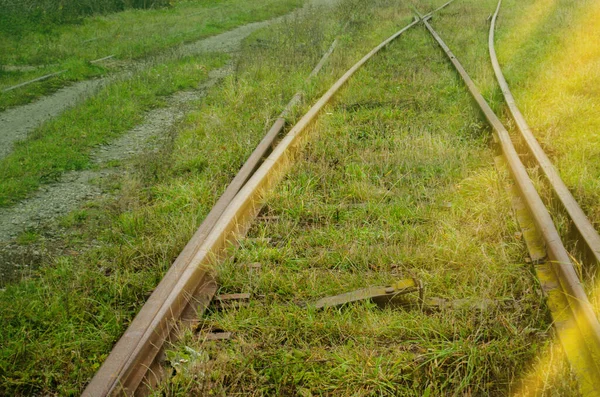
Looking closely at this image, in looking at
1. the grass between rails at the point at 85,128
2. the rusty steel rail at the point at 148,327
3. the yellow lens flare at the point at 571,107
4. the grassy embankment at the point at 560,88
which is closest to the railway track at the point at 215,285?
the rusty steel rail at the point at 148,327

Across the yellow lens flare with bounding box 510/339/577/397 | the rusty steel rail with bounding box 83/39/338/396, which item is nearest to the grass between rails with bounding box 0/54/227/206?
the rusty steel rail with bounding box 83/39/338/396

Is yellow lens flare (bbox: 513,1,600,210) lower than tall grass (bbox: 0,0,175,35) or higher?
lower

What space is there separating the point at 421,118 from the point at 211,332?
3837 millimetres

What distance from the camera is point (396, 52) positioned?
969 cm

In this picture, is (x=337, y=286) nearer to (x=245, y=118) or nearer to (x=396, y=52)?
(x=245, y=118)

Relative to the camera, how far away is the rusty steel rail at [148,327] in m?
2.32

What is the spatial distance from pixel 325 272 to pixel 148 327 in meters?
1.02

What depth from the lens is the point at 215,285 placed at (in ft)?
10.2

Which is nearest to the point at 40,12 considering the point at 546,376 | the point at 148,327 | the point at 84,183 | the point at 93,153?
the point at 93,153

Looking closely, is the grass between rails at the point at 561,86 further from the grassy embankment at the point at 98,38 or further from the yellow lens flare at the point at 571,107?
the grassy embankment at the point at 98,38

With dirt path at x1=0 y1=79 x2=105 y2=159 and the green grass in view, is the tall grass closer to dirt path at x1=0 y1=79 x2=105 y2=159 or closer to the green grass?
dirt path at x1=0 y1=79 x2=105 y2=159

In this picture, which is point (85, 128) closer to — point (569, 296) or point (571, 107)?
point (571, 107)

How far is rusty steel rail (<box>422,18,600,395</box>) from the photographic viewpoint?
2.24m

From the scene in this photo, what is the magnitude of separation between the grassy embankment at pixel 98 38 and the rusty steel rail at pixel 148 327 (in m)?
6.11
